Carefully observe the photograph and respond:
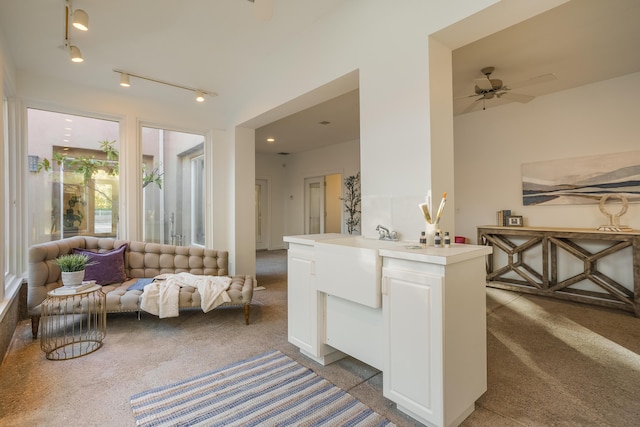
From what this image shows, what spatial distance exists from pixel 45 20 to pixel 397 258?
3478mm

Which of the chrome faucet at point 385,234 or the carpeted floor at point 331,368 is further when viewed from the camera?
the chrome faucet at point 385,234

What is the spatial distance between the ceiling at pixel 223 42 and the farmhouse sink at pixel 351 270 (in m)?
2.09

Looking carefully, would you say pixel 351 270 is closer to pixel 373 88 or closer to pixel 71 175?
pixel 373 88

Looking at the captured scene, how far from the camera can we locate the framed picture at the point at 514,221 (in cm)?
436

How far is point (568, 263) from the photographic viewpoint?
158 inches

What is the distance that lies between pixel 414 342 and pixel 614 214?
3783 millimetres

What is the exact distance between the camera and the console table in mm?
3434

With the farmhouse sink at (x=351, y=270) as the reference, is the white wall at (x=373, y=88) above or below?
above

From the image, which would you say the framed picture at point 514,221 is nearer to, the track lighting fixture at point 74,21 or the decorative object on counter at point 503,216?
the decorative object on counter at point 503,216

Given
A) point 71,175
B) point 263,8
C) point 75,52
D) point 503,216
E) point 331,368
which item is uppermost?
point 75,52

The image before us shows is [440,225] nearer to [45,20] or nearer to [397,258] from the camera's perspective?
[397,258]

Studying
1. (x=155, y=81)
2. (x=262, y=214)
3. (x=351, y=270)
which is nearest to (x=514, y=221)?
(x=351, y=270)

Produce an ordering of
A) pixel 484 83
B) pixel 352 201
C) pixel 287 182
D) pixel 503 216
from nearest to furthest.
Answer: pixel 484 83 → pixel 503 216 → pixel 352 201 → pixel 287 182

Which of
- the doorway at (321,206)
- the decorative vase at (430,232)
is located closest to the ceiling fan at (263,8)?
the decorative vase at (430,232)
